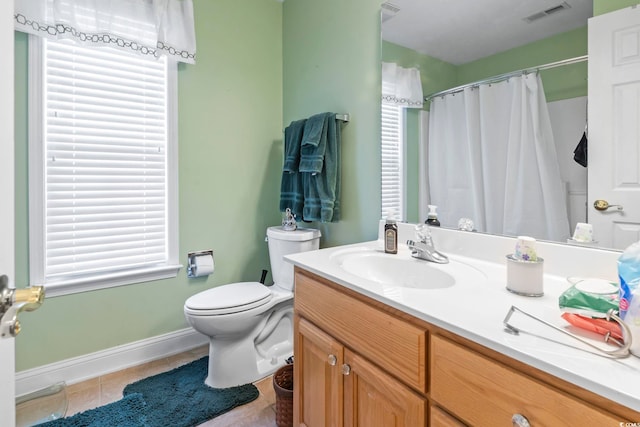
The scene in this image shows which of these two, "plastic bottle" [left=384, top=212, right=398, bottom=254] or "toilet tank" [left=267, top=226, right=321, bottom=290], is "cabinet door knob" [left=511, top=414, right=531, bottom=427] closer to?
"plastic bottle" [left=384, top=212, right=398, bottom=254]

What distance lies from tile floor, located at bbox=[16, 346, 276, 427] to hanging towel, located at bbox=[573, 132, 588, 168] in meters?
1.59

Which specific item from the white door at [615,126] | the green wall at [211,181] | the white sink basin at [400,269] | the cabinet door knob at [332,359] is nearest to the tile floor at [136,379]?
the green wall at [211,181]

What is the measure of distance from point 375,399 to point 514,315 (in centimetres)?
45

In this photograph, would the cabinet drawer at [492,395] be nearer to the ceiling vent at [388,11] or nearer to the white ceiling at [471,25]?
the white ceiling at [471,25]

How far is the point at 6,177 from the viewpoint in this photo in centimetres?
49

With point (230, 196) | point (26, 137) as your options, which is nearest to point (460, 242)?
point (230, 196)

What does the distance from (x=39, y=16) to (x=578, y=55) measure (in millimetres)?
2275

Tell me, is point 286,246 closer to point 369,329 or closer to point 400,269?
point 400,269

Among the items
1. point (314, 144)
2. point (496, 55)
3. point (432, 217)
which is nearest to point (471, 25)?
point (496, 55)

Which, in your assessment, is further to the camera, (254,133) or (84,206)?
(254,133)

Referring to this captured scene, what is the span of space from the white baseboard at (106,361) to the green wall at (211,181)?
4 centimetres

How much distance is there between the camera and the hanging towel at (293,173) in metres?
1.91

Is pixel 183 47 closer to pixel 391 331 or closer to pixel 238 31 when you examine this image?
pixel 238 31

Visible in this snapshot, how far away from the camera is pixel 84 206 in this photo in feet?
5.62
